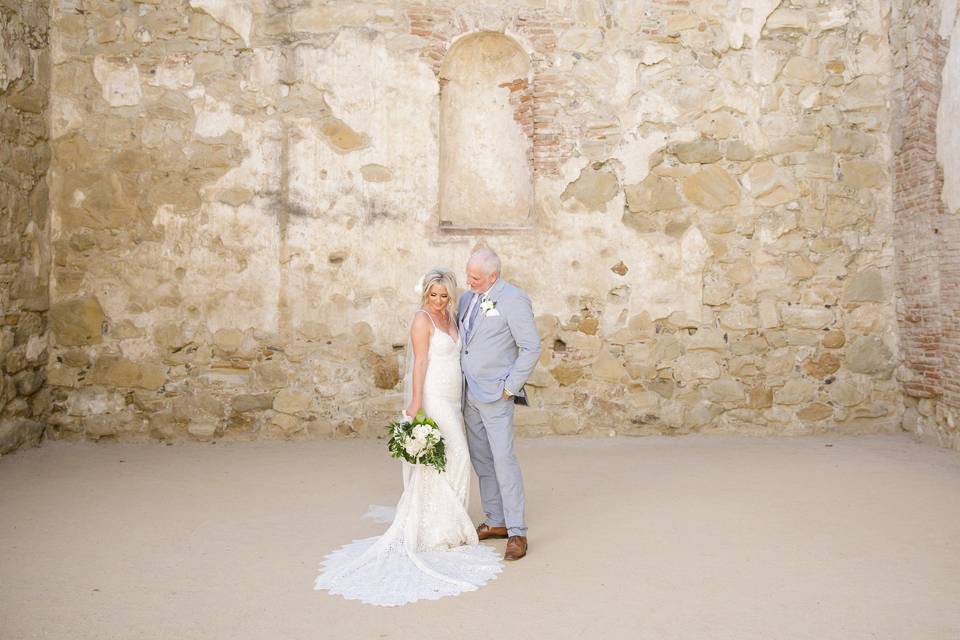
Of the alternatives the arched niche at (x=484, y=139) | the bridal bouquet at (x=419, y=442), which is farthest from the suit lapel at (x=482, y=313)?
the arched niche at (x=484, y=139)

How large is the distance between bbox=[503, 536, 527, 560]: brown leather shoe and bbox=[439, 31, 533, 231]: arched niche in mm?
4083

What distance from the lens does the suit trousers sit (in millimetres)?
4254

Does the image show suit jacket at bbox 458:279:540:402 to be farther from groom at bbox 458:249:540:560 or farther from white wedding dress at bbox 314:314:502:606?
white wedding dress at bbox 314:314:502:606

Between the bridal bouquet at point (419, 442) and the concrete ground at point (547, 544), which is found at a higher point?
the bridal bouquet at point (419, 442)

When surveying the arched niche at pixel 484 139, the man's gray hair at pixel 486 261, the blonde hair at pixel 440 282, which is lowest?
the blonde hair at pixel 440 282

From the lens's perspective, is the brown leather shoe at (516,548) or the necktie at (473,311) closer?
the brown leather shoe at (516,548)

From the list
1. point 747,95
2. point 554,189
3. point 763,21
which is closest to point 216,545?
point 554,189

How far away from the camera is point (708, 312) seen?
748 cm

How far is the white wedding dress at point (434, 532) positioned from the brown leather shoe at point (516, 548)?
67 mm

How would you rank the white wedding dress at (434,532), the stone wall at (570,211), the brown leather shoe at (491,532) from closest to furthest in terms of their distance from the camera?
the white wedding dress at (434,532) < the brown leather shoe at (491,532) < the stone wall at (570,211)

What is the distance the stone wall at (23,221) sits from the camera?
6.59 meters

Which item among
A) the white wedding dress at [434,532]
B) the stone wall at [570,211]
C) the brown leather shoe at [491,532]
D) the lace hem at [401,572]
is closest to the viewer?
the lace hem at [401,572]

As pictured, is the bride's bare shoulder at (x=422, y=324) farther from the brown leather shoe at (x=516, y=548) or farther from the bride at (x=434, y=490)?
the brown leather shoe at (x=516, y=548)

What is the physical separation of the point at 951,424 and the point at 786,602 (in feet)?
13.6
